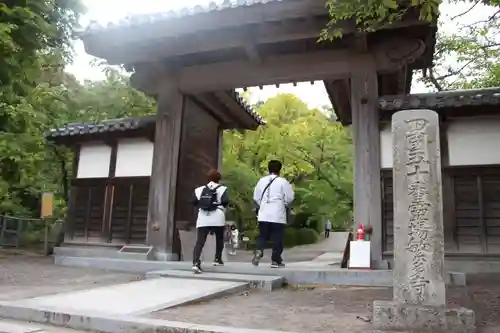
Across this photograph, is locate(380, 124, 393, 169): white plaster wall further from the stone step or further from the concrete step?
the stone step

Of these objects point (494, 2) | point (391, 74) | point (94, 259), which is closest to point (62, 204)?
point (94, 259)

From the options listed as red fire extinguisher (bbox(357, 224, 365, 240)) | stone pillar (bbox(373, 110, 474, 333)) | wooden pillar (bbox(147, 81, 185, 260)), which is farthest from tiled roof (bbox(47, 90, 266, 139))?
stone pillar (bbox(373, 110, 474, 333))

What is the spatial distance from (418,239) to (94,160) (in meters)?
8.45

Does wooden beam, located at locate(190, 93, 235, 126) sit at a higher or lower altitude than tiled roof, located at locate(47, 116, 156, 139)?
higher

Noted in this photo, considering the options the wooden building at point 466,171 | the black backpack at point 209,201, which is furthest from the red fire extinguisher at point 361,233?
the black backpack at point 209,201

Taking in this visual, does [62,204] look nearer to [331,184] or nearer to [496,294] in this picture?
[331,184]

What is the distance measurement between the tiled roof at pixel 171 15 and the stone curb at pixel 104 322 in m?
5.63

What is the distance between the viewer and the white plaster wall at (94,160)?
10.6 metres

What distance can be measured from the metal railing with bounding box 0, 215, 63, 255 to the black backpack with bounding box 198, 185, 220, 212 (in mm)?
7527

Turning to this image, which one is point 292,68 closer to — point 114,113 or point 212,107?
point 212,107

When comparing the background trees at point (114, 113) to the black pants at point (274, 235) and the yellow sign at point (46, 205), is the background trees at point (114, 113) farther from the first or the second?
the black pants at point (274, 235)

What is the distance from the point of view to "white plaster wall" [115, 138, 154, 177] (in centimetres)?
1004

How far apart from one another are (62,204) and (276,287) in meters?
11.1

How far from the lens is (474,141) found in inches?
314
